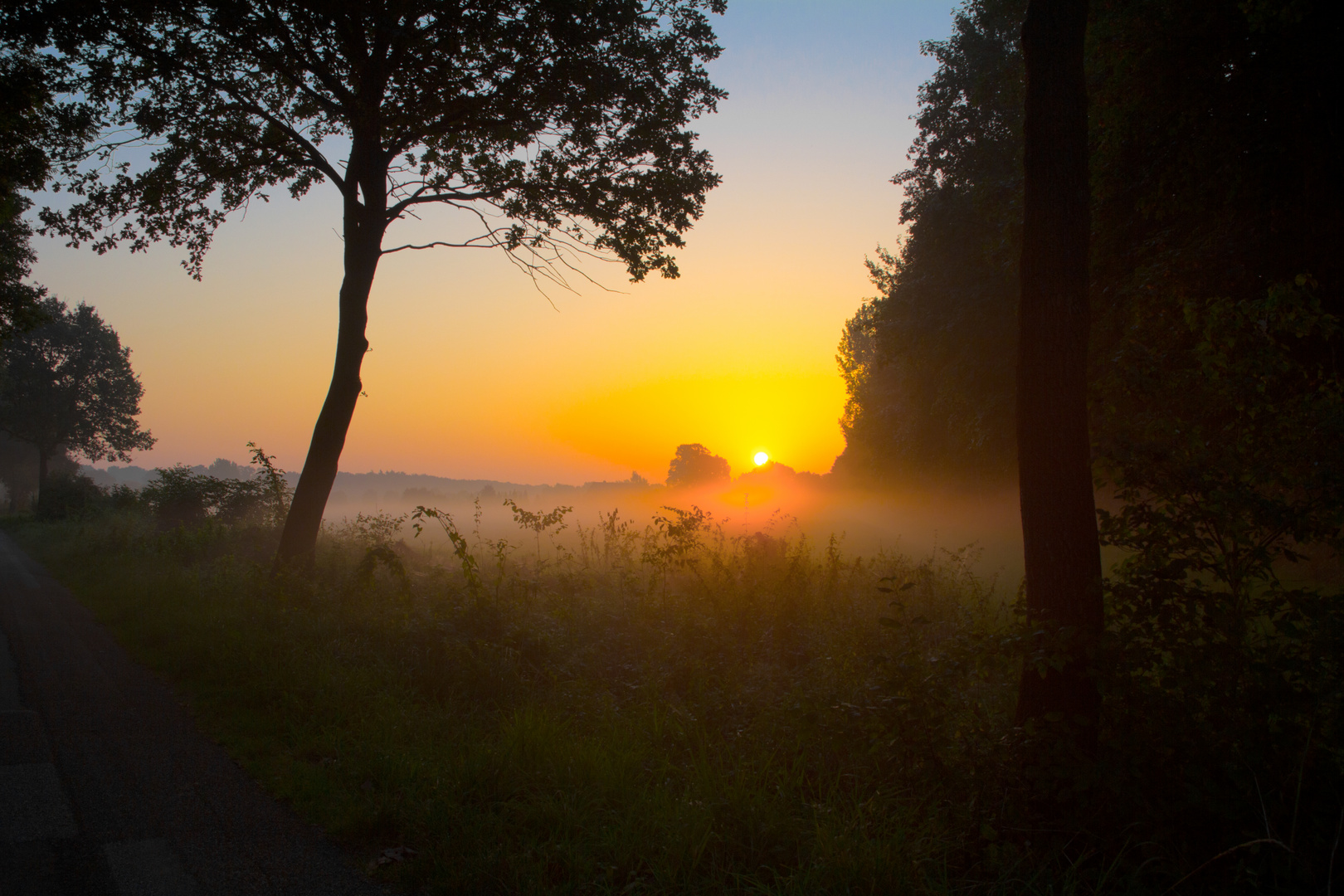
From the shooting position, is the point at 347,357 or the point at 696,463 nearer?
the point at 347,357

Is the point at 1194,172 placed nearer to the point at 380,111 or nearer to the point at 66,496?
the point at 380,111

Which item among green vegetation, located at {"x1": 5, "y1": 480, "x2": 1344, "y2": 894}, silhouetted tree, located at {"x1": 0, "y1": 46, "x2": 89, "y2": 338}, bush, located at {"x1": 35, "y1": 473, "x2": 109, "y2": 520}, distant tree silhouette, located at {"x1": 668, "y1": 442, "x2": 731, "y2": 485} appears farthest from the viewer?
distant tree silhouette, located at {"x1": 668, "y1": 442, "x2": 731, "y2": 485}

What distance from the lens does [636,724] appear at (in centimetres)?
561

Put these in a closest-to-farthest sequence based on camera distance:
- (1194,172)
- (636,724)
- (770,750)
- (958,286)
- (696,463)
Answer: (770,750)
(636,724)
(1194,172)
(958,286)
(696,463)

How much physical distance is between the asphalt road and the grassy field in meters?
0.25

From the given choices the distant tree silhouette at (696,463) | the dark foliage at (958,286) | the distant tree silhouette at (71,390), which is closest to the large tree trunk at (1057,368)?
the dark foliage at (958,286)

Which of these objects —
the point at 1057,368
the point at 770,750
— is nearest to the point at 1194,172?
the point at 1057,368

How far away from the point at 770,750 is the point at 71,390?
191 ft

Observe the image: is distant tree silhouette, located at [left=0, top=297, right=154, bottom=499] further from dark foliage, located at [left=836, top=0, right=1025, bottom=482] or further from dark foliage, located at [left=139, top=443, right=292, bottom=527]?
dark foliage, located at [left=836, top=0, right=1025, bottom=482]

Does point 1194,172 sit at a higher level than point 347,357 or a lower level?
higher

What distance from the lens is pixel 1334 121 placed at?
8.38 m

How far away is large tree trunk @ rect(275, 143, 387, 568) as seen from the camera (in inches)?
482

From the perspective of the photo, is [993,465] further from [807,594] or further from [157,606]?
[157,606]

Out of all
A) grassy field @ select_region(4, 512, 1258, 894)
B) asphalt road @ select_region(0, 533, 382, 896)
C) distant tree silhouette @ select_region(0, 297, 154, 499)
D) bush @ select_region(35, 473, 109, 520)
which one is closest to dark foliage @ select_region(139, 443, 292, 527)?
grassy field @ select_region(4, 512, 1258, 894)
